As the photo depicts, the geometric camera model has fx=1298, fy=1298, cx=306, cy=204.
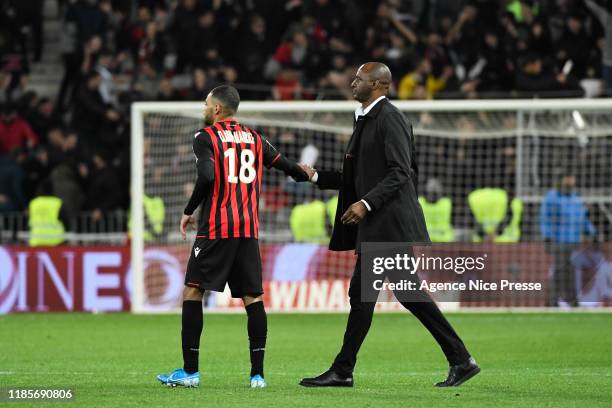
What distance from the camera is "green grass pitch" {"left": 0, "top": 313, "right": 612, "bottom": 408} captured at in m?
8.12

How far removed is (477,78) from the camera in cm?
2172

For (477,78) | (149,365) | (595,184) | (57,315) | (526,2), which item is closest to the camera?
(149,365)

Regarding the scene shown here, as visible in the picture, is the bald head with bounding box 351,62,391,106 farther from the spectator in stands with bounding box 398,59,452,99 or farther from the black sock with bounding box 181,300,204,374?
the spectator in stands with bounding box 398,59,452,99

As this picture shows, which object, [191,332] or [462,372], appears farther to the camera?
[462,372]

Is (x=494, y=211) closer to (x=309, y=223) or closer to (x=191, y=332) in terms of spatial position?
(x=309, y=223)

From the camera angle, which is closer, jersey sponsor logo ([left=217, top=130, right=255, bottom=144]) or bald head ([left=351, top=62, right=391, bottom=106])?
jersey sponsor logo ([left=217, top=130, right=255, bottom=144])

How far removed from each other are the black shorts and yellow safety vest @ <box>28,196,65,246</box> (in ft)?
32.4

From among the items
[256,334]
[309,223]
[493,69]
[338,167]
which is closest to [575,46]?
[493,69]

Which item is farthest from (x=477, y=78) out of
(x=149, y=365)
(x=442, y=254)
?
(x=149, y=365)

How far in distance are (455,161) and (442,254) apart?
5247mm

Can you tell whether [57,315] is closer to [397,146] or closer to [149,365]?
[149,365]

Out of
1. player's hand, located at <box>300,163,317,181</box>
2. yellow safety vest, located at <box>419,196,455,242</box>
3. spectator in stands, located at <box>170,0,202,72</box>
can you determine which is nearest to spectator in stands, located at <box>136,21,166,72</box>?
spectator in stands, located at <box>170,0,202,72</box>

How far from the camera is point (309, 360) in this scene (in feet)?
36.4

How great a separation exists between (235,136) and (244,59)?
14.2 meters
